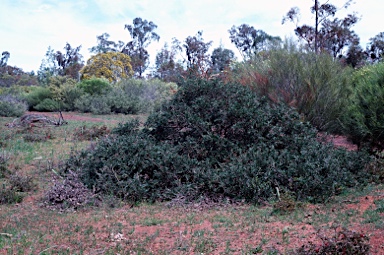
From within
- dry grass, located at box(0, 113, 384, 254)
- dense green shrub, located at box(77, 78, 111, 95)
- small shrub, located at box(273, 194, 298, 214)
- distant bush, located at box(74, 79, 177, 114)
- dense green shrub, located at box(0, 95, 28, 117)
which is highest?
dense green shrub, located at box(77, 78, 111, 95)

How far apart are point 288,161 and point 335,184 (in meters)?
0.96

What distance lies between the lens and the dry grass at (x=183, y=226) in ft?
16.0

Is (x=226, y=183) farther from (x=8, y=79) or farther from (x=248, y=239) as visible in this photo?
(x=8, y=79)

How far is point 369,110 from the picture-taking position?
27.7 feet

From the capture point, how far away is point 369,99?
841cm

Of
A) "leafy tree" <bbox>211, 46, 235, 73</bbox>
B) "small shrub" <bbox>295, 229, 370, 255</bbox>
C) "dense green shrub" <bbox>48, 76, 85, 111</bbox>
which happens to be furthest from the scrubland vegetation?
"leafy tree" <bbox>211, 46, 235, 73</bbox>

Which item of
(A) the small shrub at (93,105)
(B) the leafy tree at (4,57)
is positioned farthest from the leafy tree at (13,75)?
(A) the small shrub at (93,105)

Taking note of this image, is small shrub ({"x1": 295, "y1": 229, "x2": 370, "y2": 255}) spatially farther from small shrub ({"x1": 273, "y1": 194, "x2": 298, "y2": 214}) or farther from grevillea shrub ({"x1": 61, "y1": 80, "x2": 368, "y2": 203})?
grevillea shrub ({"x1": 61, "y1": 80, "x2": 368, "y2": 203})

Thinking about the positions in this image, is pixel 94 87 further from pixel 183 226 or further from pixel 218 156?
pixel 183 226

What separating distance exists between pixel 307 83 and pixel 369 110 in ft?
8.56

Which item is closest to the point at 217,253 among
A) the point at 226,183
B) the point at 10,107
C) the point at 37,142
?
the point at 226,183

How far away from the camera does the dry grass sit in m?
4.88

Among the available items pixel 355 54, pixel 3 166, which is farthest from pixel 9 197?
pixel 355 54

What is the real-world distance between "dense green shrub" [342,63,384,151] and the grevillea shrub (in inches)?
25.5
